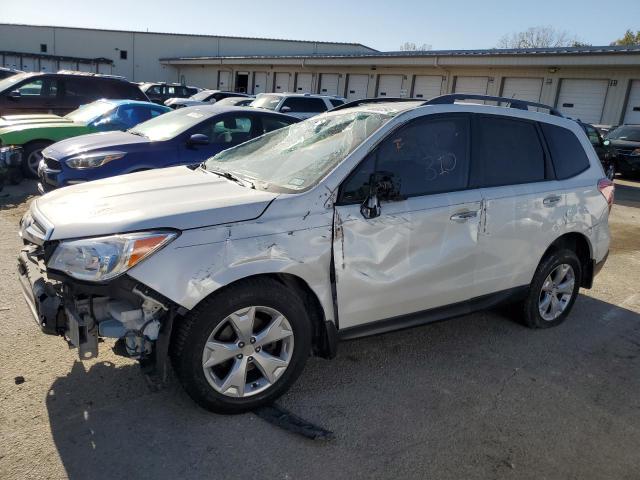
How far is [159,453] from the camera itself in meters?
2.79

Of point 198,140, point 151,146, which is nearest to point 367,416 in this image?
point 198,140

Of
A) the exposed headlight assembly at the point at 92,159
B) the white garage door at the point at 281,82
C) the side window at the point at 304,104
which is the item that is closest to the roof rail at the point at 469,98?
the exposed headlight assembly at the point at 92,159

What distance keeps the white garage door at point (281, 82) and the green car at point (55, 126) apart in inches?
994

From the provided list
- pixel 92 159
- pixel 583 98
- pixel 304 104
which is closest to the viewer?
pixel 92 159

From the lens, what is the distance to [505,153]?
420 centimetres

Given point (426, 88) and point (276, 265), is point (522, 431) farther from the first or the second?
point (426, 88)

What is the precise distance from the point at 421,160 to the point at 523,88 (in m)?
21.4

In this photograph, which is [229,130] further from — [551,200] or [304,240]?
[304,240]

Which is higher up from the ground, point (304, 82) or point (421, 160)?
point (304, 82)

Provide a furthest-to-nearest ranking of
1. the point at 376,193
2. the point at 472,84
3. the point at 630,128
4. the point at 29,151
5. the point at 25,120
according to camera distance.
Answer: the point at 472,84 < the point at 630,128 < the point at 25,120 < the point at 29,151 < the point at 376,193

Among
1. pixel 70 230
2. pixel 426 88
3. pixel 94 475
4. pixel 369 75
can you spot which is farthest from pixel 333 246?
pixel 369 75

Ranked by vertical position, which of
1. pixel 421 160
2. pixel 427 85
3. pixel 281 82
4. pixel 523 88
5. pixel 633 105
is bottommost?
pixel 421 160

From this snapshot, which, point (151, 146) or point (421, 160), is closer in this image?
point (421, 160)

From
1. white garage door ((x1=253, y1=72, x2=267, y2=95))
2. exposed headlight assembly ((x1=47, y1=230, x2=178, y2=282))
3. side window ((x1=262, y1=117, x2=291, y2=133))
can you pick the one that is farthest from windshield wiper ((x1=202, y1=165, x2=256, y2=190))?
white garage door ((x1=253, y1=72, x2=267, y2=95))
